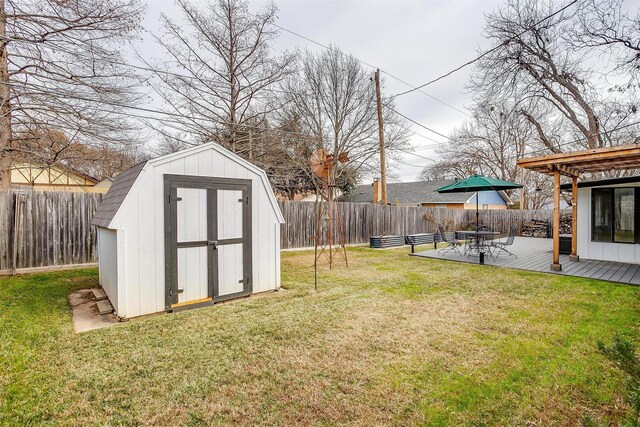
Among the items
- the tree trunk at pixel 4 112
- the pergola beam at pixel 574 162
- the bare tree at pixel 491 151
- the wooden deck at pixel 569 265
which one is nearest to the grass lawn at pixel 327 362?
the wooden deck at pixel 569 265

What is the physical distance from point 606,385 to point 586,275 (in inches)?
197

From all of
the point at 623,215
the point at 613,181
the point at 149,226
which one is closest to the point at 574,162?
the point at 613,181

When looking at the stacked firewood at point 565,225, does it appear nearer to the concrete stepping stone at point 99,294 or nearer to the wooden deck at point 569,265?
the wooden deck at point 569,265

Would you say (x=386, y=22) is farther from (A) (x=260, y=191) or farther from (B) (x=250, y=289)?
(B) (x=250, y=289)

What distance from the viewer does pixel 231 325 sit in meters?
3.59

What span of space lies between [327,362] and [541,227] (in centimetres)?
1696

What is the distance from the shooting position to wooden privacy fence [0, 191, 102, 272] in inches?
249

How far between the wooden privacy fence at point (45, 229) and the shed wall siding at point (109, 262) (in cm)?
263

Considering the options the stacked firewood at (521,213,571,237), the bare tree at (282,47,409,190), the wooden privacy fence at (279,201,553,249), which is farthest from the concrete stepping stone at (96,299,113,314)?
the stacked firewood at (521,213,571,237)

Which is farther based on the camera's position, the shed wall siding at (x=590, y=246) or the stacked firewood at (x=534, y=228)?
the stacked firewood at (x=534, y=228)

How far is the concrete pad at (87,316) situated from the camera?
3.55 meters

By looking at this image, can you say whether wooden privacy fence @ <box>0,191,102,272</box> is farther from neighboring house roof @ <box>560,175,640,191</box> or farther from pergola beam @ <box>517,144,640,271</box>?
neighboring house roof @ <box>560,175,640,191</box>

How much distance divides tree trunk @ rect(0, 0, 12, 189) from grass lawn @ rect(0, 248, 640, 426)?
13.2 feet

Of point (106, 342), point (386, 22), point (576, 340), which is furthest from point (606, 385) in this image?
point (386, 22)
